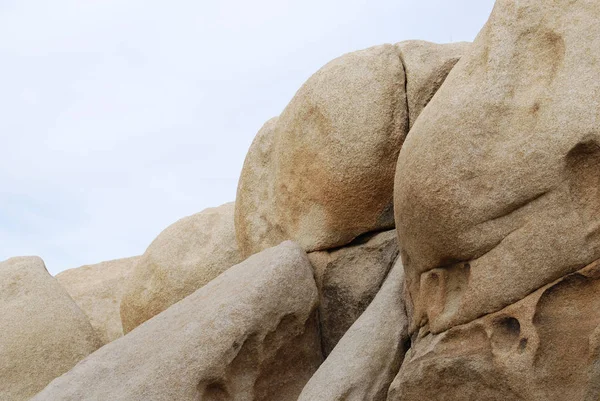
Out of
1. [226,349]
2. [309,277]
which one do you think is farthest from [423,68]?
[226,349]

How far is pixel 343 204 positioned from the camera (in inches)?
300

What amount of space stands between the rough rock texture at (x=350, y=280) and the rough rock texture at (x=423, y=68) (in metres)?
0.94

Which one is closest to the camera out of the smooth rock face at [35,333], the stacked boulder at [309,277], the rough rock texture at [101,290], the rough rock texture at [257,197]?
the stacked boulder at [309,277]

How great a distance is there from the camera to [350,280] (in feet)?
25.0

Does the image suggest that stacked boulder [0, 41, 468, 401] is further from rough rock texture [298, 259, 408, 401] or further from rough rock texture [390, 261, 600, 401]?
Answer: rough rock texture [390, 261, 600, 401]

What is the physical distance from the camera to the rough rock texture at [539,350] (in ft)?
17.5

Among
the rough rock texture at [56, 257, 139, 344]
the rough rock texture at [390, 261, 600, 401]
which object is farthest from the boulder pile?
the rough rock texture at [56, 257, 139, 344]

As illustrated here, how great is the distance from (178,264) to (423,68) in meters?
3.30

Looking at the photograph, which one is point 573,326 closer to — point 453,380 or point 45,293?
point 453,380

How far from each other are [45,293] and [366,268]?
11.4ft

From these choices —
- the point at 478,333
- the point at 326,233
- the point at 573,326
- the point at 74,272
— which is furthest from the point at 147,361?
the point at 74,272

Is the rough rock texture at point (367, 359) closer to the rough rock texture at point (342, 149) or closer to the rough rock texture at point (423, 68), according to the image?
the rough rock texture at point (342, 149)

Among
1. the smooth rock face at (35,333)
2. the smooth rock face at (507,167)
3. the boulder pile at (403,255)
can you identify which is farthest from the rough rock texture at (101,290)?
the smooth rock face at (507,167)

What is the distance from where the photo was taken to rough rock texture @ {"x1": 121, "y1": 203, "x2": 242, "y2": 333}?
9594 millimetres
